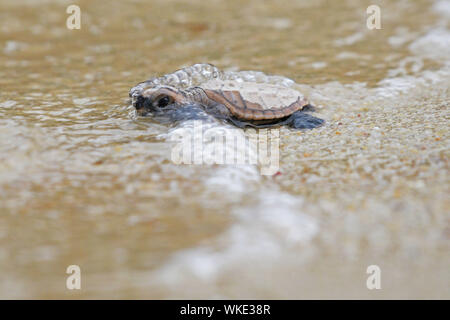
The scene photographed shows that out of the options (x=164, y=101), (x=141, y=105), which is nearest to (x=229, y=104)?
(x=164, y=101)

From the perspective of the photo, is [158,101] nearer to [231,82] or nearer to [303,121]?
[231,82]

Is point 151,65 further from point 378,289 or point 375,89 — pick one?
point 378,289

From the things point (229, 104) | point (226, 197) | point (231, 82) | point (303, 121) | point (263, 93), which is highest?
point (231, 82)

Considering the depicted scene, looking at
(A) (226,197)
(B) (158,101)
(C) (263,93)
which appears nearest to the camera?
(A) (226,197)

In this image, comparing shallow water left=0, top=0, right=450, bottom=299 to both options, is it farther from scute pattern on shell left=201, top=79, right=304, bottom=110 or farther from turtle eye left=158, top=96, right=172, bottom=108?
scute pattern on shell left=201, top=79, right=304, bottom=110

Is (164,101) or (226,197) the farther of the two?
(164,101)

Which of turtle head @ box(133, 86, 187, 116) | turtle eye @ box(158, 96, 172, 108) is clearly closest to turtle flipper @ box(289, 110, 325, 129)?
turtle head @ box(133, 86, 187, 116)

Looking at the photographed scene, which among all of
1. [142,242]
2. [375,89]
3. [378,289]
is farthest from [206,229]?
[375,89]

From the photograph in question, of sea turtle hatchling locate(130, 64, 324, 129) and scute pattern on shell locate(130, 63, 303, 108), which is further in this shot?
scute pattern on shell locate(130, 63, 303, 108)

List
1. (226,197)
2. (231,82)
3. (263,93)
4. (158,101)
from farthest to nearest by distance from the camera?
1. (231,82)
2. (263,93)
3. (158,101)
4. (226,197)
